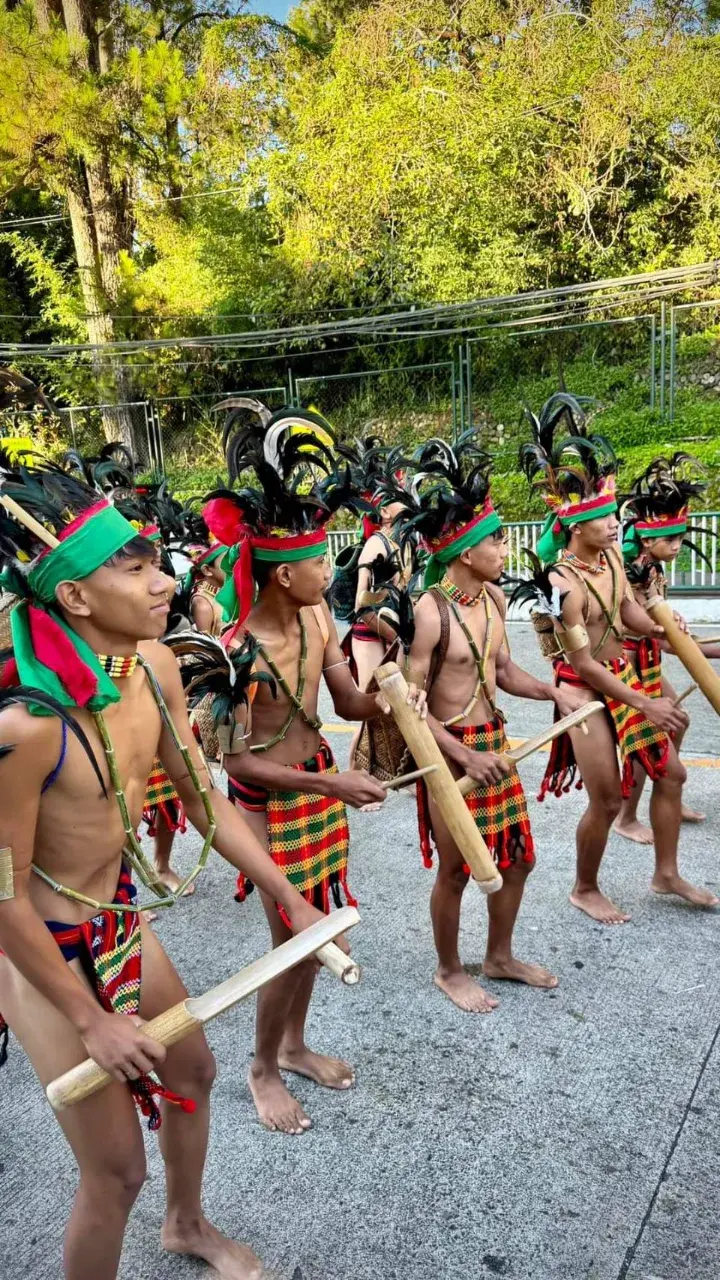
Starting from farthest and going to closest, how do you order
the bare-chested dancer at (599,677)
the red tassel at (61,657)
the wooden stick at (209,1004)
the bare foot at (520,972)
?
the bare-chested dancer at (599,677) → the bare foot at (520,972) → the red tassel at (61,657) → the wooden stick at (209,1004)

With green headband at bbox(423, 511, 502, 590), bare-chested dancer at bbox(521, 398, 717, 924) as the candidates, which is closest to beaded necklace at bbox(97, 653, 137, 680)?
green headband at bbox(423, 511, 502, 590)

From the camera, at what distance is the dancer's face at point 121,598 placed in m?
2.12

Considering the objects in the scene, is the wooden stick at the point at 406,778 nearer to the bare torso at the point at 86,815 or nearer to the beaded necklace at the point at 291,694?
the beaded necklace at the point at 291,694

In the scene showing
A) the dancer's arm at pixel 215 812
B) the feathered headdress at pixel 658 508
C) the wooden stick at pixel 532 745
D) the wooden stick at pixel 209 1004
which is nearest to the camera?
the wooden stick at pixel 209 1004

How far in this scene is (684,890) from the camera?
430 centimetres

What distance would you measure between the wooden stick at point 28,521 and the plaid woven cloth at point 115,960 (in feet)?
2.85

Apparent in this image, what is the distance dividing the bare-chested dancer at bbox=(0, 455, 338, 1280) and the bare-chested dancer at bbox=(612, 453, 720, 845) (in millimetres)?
3128

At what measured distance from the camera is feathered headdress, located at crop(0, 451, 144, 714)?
2.07 metres

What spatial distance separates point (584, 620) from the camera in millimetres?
4266

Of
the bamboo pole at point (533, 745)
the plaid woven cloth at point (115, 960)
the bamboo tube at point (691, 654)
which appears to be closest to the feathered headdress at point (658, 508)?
the bamboo tube at point (691, 654)

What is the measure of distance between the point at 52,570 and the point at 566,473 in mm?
2829

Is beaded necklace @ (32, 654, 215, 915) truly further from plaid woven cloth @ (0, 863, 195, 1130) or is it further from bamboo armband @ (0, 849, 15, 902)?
bamboo armband @ (0, 849, 15, 902)

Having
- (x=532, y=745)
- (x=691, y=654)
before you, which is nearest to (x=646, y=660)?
(x=691, y=654)

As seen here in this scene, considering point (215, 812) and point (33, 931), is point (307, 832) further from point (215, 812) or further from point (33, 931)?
point (33, 931)
